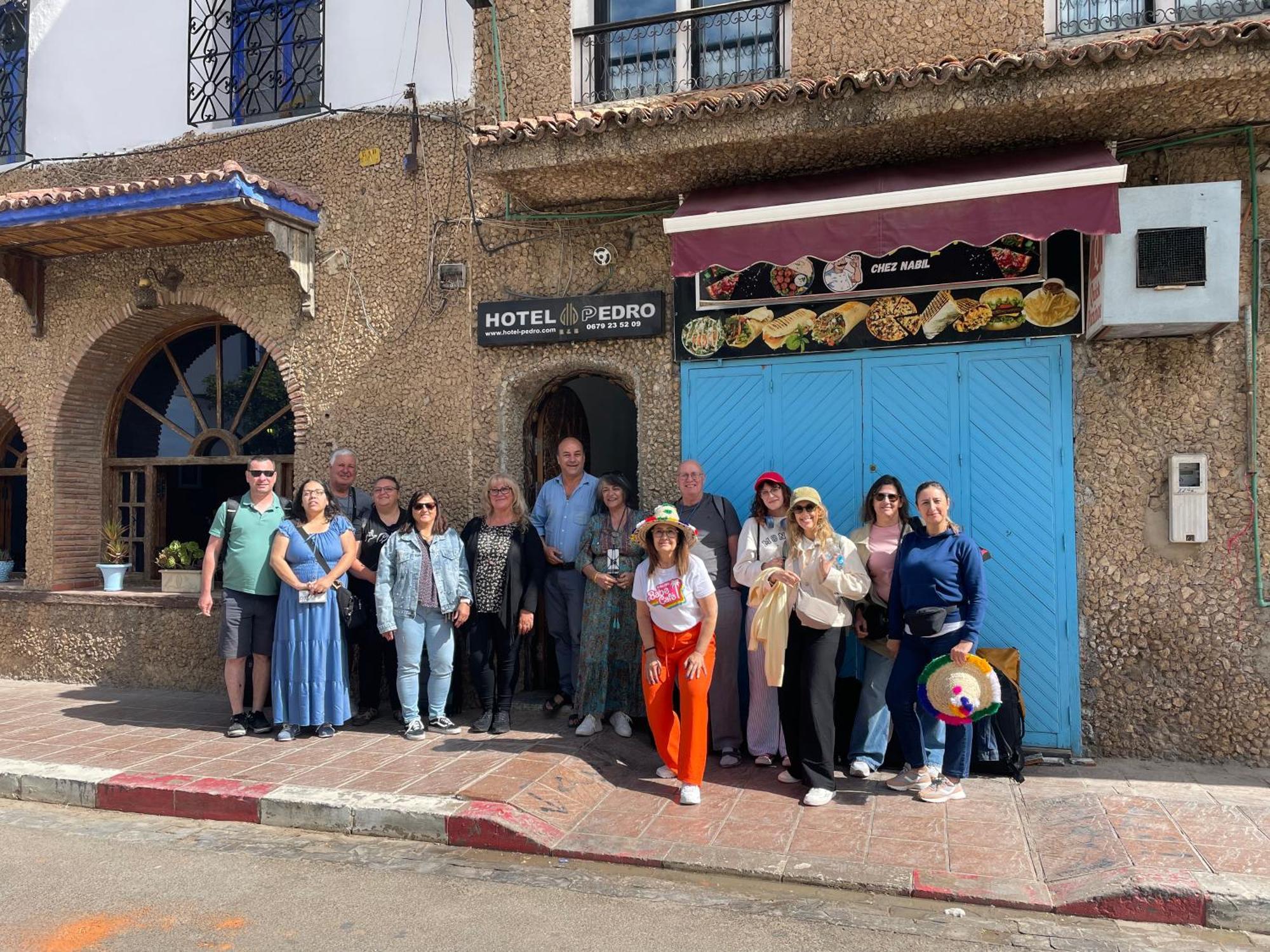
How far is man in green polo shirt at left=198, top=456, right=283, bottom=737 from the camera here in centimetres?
659

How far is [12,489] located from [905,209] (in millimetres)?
9558

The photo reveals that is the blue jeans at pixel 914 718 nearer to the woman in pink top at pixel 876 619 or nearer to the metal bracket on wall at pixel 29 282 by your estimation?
the woman in pink top at pixel 876 619

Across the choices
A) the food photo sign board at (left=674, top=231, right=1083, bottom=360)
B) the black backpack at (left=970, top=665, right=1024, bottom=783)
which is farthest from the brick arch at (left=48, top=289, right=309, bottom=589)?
the black backpack at (left=970, top=665, right=1024, bottom=783)

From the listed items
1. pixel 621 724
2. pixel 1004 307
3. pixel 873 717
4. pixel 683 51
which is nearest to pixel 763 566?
pixel 873 717

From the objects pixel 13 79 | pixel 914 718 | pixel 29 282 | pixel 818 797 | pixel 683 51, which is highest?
pixel 13 79

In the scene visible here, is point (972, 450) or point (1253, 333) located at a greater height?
point (1253, 333)

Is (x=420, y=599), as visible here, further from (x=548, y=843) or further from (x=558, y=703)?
(x=548, y=843)

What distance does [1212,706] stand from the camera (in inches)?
233

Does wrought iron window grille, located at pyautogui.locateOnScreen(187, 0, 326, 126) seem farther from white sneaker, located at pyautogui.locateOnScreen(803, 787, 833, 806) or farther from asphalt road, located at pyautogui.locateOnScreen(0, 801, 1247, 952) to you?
white sneaker, located at pyautogui.locateOnScreen(803, 787, 833, 806)

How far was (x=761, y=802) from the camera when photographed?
5207 mm

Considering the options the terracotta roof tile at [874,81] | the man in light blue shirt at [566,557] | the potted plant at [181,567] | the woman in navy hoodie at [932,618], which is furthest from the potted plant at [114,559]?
the woman in navy hoodie at [932,618]

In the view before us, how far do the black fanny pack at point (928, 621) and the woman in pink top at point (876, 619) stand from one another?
1.78 ft

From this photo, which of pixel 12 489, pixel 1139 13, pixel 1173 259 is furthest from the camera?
pixel 12 489

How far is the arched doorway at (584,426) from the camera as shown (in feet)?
25.9
